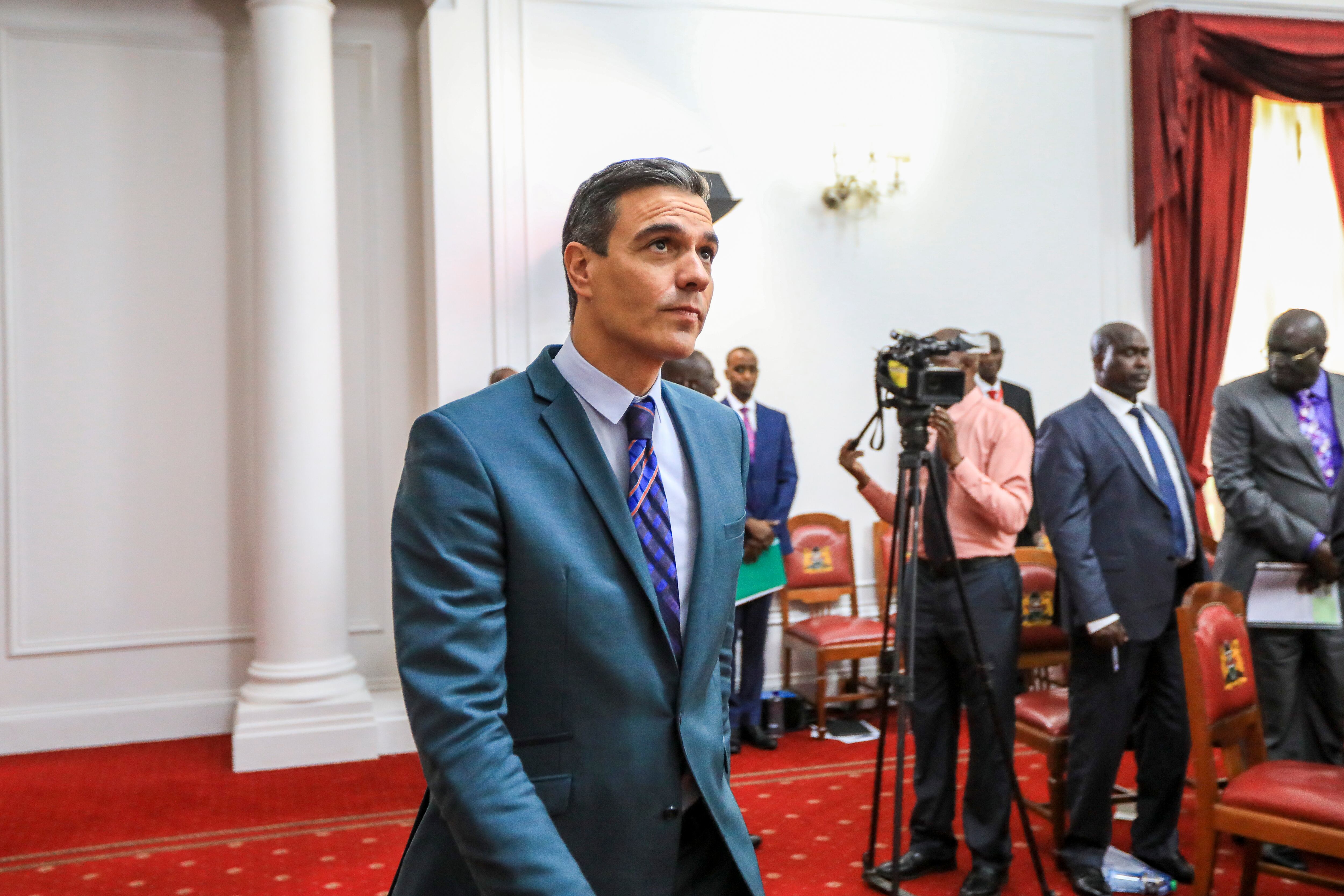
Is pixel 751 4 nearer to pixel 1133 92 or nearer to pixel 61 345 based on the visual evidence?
pixel 1133 92

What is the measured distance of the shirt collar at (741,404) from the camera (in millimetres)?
5398

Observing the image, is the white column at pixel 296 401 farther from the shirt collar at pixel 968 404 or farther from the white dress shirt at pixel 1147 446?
the white dress shirt at pixel 1147 446

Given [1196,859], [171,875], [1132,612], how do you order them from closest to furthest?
1. [1196,859]
2. [1132,612]
3. [171,875]

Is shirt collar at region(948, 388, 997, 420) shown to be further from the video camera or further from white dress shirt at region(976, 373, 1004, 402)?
white dress shirt at region(976, 373, 1004, 402)

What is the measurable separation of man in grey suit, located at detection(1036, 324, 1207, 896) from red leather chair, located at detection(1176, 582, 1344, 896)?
0.74ft

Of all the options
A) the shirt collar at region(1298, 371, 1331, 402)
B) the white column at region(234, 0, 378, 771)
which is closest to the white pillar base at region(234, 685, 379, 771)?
the white column at region(234, 0, 378, 771)

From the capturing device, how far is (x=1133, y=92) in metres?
6.54

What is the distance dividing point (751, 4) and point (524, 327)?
214 centimetres

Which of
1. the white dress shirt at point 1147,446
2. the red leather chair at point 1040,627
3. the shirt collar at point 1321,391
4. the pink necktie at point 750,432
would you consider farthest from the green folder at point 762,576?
the shirt collar at point 1321,391

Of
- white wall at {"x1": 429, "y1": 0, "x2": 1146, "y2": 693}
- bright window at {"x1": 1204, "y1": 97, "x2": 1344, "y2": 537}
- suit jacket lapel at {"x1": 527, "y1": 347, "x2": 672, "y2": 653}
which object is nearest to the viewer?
suit jacket lapel at {"x1": 527, "y1": 347, "x2": 672, "y2": 653}

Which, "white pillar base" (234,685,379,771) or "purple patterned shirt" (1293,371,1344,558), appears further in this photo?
"white pillar base" (234,685,379,771)

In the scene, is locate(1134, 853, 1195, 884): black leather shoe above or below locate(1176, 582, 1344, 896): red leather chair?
below

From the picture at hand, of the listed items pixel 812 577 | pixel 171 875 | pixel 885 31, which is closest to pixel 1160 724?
pixel 812 577

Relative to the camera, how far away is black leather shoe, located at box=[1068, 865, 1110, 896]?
3.32 m
